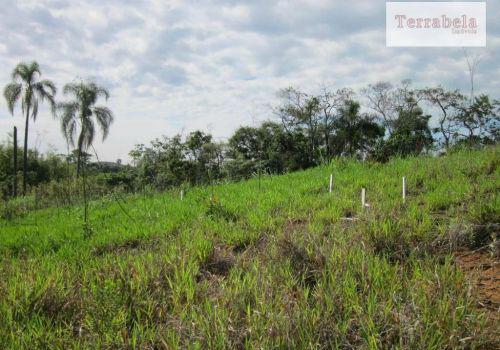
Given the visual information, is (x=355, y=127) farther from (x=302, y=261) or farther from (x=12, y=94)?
(x=302, y=261)

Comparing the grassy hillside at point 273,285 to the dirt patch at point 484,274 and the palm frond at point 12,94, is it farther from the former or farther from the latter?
the palm frond at point 12,94

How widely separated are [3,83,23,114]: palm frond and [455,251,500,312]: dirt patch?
106 ft

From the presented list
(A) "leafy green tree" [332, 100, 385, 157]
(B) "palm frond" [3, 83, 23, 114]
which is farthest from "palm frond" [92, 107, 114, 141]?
(A) "leafy green tree" [332, 100, 385, 157]

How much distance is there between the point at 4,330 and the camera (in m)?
2.28

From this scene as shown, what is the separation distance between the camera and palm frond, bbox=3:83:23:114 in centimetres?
2822

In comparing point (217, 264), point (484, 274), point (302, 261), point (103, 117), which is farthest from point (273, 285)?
point (103, 117)

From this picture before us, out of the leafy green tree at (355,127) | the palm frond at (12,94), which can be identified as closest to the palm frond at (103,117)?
the palm frond at (12,94)

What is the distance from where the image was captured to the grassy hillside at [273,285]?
2.04 m

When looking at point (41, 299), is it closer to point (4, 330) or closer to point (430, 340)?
point (4, 330)

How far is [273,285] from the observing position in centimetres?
257

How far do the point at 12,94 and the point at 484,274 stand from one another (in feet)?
108

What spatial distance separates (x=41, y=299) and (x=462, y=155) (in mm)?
7210

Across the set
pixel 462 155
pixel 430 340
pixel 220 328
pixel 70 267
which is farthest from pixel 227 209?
pixel 462 155

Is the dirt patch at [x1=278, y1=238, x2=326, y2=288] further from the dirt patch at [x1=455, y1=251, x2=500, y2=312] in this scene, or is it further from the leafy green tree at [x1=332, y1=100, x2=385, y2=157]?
the leafy green tree at [x1=332, y1=100, x2=385, y2=157]
